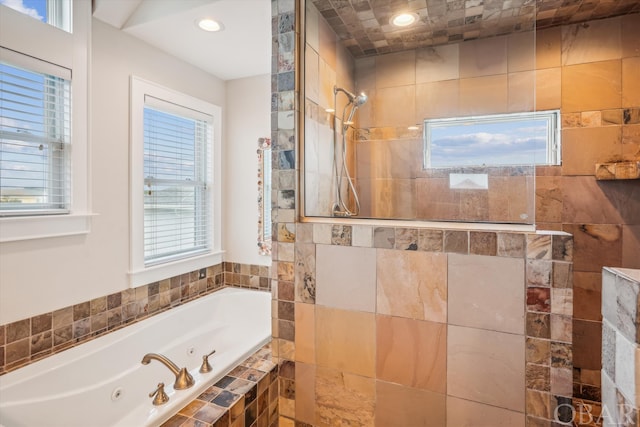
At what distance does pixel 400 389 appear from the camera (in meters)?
1.25

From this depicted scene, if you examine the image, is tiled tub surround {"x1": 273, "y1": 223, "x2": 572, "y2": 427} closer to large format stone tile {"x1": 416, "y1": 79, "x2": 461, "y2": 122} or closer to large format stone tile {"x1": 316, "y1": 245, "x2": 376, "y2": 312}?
large format stone tile {"x1": 316, "y1": 245, "x2": 376, "y2": 312}

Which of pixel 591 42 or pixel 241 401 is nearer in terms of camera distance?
pixel 241 401

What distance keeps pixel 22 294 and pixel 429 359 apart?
205 cm

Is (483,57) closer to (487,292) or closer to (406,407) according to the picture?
(487,292)

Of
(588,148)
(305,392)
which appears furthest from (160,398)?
(588,148)

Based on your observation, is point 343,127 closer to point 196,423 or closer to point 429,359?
point 429,359

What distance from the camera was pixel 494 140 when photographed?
166 centimetres

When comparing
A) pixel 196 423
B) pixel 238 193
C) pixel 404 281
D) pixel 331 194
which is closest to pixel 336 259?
pixel 404 281

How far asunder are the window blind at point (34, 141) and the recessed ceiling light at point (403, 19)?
77.0 inches

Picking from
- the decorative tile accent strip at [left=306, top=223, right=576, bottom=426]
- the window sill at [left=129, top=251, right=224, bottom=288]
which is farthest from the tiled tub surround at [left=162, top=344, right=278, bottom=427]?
the window sill at [left=129, top=251, right=224, bottom=288]

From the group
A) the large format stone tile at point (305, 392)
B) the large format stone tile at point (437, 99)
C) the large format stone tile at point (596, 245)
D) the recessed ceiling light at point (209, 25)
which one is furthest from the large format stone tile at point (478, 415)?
the recessed ceiling light at point (209, 25)

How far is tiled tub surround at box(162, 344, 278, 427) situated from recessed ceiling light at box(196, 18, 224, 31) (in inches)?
79.6

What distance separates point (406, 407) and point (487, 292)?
1.87 feet

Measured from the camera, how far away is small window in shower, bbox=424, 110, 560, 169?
1554 mm
